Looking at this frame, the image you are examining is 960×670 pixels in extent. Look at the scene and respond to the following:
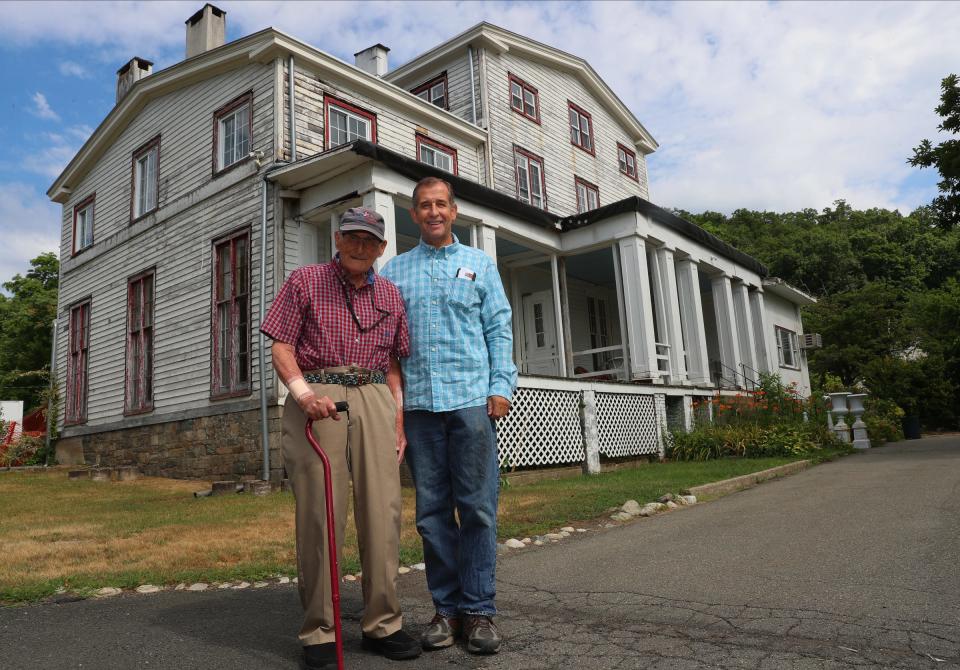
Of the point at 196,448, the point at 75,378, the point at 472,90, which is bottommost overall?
the point at 196,448

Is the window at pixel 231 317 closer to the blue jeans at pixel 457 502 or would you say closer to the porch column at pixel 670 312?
the porch column at pixel 670 312

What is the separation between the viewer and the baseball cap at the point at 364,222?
3.07 metres

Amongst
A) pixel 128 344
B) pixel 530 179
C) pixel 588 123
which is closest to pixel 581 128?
pixel 588 123

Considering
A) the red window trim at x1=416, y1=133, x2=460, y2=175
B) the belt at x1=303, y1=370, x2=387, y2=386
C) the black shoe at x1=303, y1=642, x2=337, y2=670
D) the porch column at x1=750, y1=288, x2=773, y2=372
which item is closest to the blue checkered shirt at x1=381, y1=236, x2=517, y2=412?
the belt at x1=303, y1=370, x2=387, y2=386

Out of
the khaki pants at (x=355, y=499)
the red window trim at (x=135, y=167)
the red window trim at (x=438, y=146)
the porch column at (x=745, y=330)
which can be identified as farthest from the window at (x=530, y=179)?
the khaki pants at (x=355, y=499)

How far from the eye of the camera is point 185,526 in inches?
268

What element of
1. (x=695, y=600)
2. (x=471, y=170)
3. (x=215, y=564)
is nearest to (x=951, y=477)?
(x=695, y=600)

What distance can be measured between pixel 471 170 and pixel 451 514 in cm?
1379

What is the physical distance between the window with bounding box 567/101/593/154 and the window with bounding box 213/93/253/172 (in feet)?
31.9

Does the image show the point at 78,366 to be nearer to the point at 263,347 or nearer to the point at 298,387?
the point at 263,347

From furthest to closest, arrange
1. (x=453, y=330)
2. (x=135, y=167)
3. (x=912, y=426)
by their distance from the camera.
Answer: (x=912, y=426), (x=135, y=167), (x=453, y=330)

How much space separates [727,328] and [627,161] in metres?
7.83

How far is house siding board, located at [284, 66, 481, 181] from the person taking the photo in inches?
491

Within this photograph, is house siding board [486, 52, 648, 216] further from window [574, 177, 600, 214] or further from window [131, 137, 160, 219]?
window [131, 137, 160, 219]
